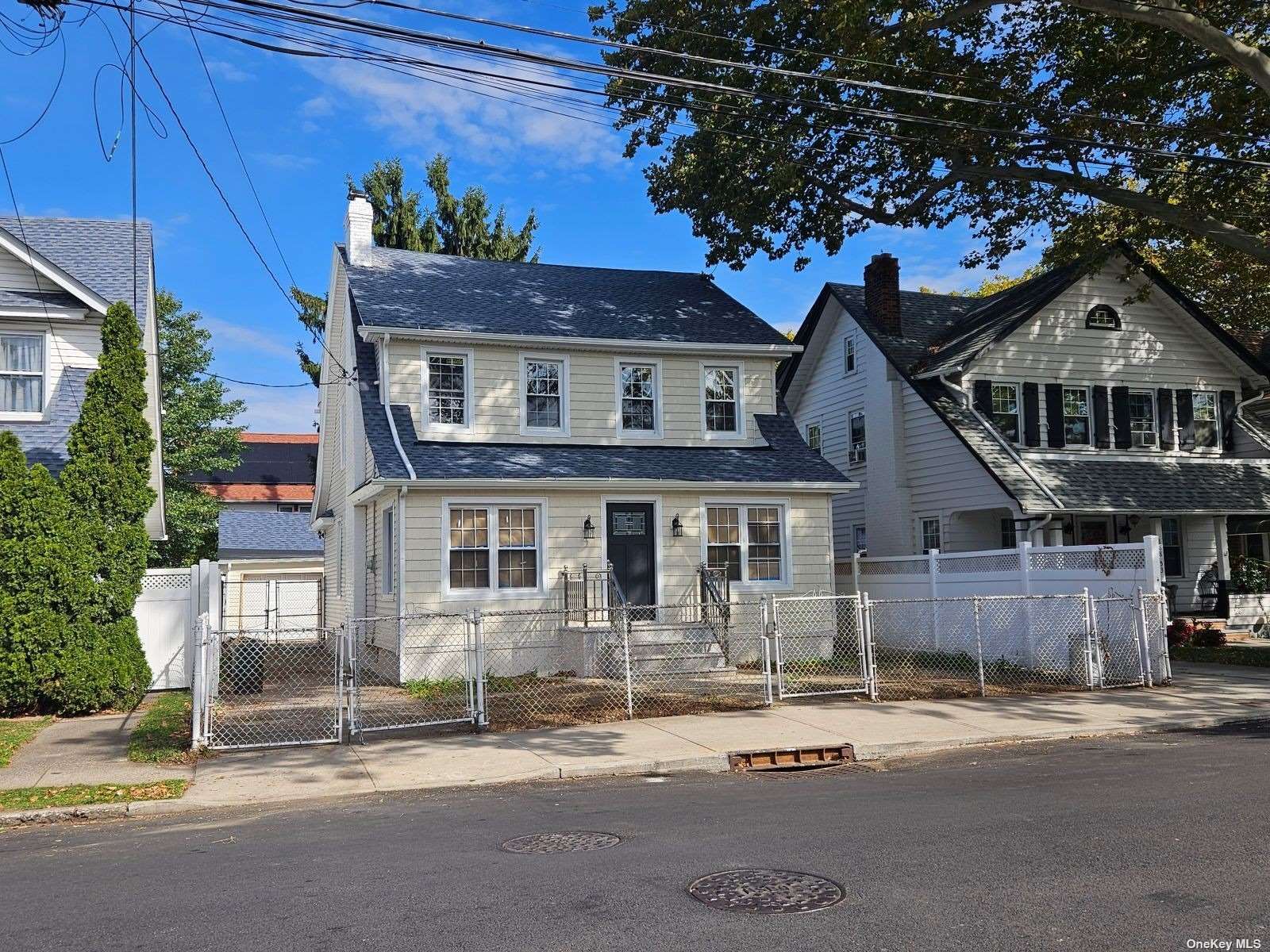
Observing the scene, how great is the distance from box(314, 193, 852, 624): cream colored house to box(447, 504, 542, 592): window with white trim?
31mm

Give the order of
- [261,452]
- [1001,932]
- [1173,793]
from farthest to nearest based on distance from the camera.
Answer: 1. [261,452]
2. [1173,793]
3. [1001,932]

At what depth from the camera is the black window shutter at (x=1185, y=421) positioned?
81.7 feet

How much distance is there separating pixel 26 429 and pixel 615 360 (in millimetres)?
10361

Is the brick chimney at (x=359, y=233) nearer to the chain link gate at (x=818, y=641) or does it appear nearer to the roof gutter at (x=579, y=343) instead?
the roof gutter at (x=579, y=343)

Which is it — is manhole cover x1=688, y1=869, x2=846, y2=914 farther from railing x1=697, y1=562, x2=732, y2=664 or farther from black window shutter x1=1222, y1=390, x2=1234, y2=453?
black window shutter x1=1222, y1=390, x2=1234, y2=453

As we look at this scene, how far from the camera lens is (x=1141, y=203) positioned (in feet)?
63.4

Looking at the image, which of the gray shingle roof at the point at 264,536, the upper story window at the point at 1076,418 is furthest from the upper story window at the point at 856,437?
the gray shingle roof at the point at 264,536

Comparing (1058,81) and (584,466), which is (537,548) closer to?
(584,466)

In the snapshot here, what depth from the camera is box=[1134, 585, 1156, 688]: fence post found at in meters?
15.6

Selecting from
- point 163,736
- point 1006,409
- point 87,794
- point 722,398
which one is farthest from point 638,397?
point 87,794

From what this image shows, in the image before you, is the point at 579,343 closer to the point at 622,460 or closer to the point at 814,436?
the point at 622,460

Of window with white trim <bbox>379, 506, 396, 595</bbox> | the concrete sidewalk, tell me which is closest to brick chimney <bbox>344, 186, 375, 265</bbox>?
window with white trim <bbox>379, 506, 396, 595</bbox>

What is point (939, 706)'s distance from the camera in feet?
45.8

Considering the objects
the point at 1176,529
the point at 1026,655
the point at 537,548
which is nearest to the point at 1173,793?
the point at 1026,655
